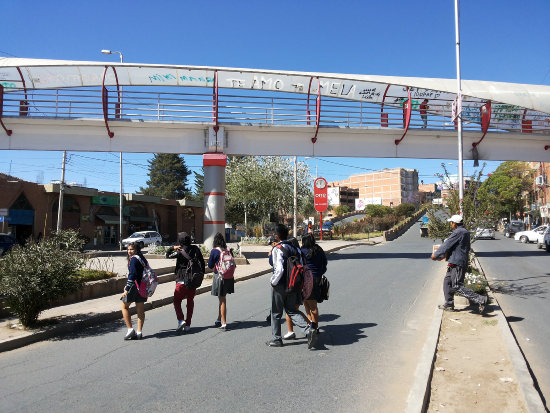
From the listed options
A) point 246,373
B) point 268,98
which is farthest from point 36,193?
point 246,373

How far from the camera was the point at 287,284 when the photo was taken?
581 centimetres

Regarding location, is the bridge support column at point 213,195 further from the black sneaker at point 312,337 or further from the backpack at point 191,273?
the black sneaker at point 312,337

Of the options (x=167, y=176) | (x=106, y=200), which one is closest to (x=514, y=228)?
(x=106, y=200)

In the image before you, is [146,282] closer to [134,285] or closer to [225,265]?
[134,285]

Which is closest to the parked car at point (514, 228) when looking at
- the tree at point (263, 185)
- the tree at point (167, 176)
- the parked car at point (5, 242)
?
the tree at point (263, 185)

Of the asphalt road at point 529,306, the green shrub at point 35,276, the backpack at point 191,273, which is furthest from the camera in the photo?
the backpack at point 191,273

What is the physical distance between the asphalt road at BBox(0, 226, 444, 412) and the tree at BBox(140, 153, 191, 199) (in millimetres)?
71334

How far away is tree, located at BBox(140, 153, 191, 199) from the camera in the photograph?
77500 millimetres

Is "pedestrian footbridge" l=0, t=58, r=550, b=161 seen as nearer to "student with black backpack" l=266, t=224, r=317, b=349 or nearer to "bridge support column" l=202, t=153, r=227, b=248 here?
"bridge support column" l=202, t=153, r=227, b=248

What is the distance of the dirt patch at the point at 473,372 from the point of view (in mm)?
4105

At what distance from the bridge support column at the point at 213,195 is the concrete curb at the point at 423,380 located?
14.7 m

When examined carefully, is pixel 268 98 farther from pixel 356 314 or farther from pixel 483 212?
pixel 356 314

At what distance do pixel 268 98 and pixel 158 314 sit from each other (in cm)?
1374

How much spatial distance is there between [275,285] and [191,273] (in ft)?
5.66
